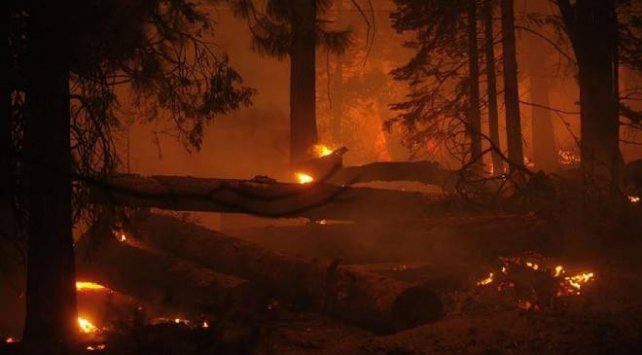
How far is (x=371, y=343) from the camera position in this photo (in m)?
5.96

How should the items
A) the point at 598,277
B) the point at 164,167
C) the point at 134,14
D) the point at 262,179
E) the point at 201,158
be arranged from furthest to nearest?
the point at 164,167 < the point at 201,158 < the point at 262,179 < the point at 598,277 < the point at 134,14

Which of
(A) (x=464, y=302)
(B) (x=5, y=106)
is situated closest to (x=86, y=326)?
(B) (x=5, y=106)

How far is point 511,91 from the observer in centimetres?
1427

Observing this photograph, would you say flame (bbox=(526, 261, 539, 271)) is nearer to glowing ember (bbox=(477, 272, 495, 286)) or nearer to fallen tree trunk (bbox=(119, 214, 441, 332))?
glowing ember (bbox=(477, 272, 495, 286))

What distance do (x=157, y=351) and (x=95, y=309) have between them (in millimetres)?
4539

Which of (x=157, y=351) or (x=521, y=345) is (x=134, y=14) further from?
(x=521, y=345)

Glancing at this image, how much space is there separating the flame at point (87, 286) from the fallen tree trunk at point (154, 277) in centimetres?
10

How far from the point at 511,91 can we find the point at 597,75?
11.0 ft

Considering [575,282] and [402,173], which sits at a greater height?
[402,173]

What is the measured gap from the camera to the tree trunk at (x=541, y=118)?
105 ft

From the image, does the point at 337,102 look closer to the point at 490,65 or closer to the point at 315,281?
the point at 490,65

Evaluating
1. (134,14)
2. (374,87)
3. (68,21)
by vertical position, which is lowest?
(68,21)

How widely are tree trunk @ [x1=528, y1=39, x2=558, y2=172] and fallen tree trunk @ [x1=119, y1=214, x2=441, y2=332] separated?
2321 cm

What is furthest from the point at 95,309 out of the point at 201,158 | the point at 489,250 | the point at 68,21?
the point at 201,158
